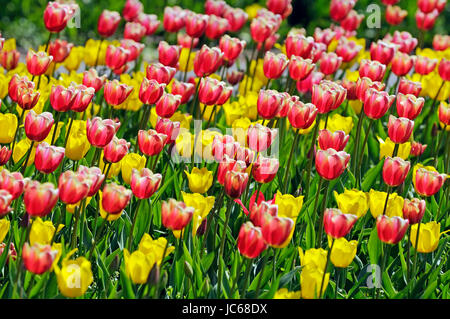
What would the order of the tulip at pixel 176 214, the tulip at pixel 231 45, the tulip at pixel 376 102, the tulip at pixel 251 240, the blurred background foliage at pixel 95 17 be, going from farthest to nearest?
the blurred background foliage at pixel 95 17
the tulip at pixel 231 45
the tulip at pixel 376 102
the tulip at pixel 176 214
the tulip at pixel 251 240

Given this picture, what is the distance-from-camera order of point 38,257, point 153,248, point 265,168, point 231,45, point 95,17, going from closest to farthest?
point 38,257, point 153,248, point 265,168, point 231,45, point 95,17

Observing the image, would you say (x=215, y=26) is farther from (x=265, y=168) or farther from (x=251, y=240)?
(x=251, y=240)

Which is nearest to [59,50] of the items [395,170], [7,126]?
[7,126]

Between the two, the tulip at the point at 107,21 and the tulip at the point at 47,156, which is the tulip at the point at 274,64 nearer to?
the tulip at the point at 107,21

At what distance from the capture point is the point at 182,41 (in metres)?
4.65

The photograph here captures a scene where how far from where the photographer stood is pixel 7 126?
3.15 metres

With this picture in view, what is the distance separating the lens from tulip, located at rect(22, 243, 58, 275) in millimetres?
2186

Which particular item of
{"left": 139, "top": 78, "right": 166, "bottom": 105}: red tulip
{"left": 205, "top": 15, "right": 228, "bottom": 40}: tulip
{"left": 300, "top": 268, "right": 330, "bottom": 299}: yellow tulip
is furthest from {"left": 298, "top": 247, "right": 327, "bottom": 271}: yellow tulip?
{"left": 205, "top": 15, "right": 228, "bottom": 40}: tulip

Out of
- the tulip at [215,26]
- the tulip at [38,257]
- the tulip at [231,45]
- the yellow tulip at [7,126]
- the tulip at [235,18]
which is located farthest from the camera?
the tulip at [235,18]

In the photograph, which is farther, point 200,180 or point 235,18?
point 235,18

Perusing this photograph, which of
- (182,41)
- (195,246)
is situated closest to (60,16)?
(182,41)

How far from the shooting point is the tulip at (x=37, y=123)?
2.78 meters

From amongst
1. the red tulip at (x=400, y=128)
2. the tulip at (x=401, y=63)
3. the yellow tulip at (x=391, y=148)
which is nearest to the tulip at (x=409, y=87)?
the yellow tulip at (x=391, y=148)

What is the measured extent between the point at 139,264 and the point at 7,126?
3.40ft
